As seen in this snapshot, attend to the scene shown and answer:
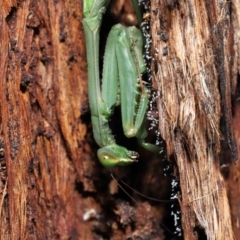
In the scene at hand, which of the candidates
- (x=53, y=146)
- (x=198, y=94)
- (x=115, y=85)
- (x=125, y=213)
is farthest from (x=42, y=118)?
(x=198, y=94)

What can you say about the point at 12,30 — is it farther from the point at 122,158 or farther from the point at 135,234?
the point at 135,234

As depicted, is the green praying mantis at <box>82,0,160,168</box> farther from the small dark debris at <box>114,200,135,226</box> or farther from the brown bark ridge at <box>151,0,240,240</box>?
the small dark debris at <box>114,200,135,226</box>

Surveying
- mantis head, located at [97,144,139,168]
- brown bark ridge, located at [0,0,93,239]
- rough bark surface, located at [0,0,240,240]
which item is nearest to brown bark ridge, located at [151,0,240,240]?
rough bark surface, located at [0,0,240,240]

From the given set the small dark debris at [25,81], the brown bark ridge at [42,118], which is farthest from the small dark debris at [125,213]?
the small dark debris at [25,81]

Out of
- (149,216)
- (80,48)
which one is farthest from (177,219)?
(80,48)

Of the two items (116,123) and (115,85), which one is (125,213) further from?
(115,85)

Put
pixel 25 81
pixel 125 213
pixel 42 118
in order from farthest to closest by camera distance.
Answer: pixel 125 213 → pixel 42 118 → pixel 25 81

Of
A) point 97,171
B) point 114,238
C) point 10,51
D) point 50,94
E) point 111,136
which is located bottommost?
point 114,238
